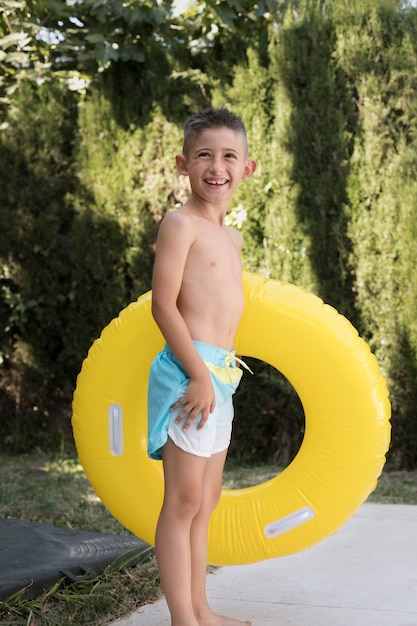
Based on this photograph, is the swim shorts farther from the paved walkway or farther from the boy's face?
the paved walkway

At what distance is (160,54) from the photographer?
5137 mm

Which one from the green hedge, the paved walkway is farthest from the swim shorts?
the green hedge

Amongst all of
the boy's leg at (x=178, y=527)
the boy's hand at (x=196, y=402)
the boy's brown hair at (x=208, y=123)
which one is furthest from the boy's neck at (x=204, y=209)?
the boy's leg at (x=178, y=527)

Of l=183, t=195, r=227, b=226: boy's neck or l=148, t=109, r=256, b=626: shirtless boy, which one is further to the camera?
l=183, t=195, r=227, b=226: boy's neck

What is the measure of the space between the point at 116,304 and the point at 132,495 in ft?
9.63

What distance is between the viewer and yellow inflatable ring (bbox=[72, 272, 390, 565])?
7.46ft

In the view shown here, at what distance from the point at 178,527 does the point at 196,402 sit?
313 millimetres

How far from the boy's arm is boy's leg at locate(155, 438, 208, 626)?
10 cm

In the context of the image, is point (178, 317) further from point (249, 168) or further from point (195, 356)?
point (249, 168)

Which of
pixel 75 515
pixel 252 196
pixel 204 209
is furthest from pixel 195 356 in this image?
pixel 252 196

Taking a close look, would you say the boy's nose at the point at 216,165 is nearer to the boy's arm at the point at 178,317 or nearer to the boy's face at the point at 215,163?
the boy's face at the point at 215,163

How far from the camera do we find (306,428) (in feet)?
7.75

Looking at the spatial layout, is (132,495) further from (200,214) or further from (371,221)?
(371,221)

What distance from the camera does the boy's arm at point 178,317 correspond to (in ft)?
6.35
